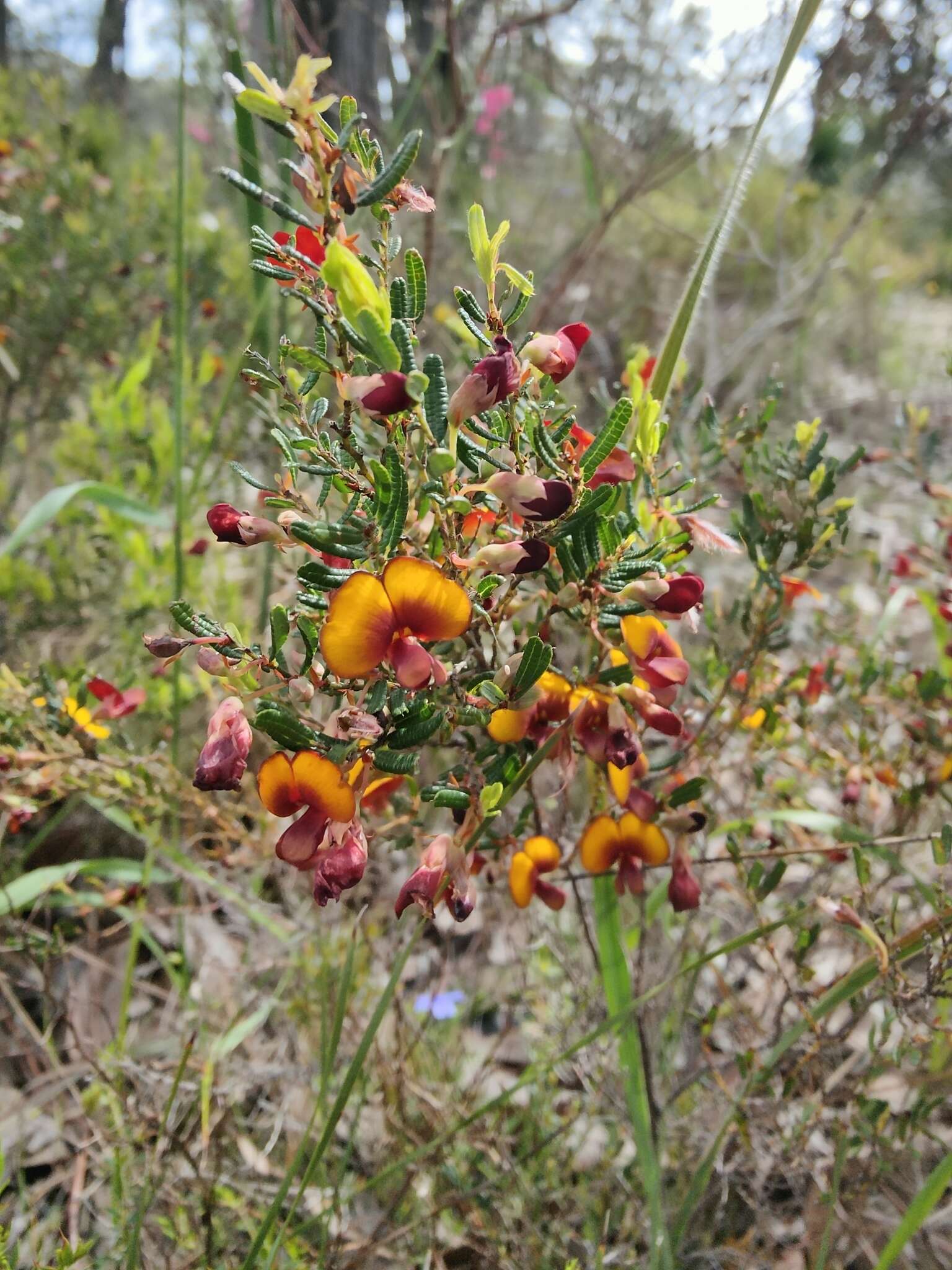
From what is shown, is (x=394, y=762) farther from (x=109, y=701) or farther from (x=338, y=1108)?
(x=109, y=701)

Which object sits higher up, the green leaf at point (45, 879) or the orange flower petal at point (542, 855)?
the orange flower petal at point (542, 855)

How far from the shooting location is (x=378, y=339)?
40 cm

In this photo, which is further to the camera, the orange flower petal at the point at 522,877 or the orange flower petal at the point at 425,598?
the orange flower petal at the point at 522,877

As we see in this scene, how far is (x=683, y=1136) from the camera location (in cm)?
95

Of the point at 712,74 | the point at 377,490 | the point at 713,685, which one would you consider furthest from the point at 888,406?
the point at 377,490

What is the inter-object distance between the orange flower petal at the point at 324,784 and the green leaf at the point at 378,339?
221 millimetres

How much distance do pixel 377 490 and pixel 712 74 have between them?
1.90m

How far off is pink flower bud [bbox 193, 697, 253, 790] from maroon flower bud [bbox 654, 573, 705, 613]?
26cm

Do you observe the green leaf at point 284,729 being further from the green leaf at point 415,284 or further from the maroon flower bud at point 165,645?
the green leaf at point 415,284

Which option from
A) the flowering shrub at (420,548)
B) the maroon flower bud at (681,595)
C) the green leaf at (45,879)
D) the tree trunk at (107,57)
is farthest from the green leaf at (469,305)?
the tree trunk at (107,57)

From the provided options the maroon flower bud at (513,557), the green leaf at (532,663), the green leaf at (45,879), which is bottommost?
the green leaf at (45,879)

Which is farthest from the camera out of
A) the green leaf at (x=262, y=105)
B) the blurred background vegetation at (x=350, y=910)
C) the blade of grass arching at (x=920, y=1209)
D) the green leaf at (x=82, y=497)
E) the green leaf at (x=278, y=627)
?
the green leaf at (x=82, y=497)

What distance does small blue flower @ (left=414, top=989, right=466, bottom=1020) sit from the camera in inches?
40.5

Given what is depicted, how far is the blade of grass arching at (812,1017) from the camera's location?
2.13ft
